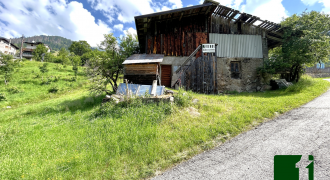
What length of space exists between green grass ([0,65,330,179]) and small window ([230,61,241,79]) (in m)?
6.42

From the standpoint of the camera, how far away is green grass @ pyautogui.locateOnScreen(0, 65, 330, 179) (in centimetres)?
313

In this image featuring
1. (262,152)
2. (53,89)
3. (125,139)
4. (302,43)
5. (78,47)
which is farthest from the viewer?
(78,47)

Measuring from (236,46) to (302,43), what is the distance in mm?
4427

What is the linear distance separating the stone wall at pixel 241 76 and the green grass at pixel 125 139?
19.5 feet

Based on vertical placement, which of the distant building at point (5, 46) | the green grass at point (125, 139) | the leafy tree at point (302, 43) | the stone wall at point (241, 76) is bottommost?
the green grass at point (125, 139)

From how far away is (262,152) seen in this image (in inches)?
130

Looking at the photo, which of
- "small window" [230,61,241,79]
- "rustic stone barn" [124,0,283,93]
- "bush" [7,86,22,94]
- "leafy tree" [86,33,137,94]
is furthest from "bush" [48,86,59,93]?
"small window" [230,61,241,79]

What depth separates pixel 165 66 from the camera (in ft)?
41.9

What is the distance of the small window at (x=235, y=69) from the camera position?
1258 centimetres

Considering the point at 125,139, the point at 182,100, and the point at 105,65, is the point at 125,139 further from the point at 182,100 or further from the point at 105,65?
the point at 105,65

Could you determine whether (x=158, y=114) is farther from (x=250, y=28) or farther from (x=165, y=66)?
(x=250, y=28)

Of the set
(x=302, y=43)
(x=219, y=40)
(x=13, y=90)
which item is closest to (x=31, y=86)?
(x=13, y=90)

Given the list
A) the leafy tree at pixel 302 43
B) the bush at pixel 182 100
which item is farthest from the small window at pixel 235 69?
the bush at pixel 182 100

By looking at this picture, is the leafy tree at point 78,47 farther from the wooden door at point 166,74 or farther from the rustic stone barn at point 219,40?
the wooden door at point 166,74
